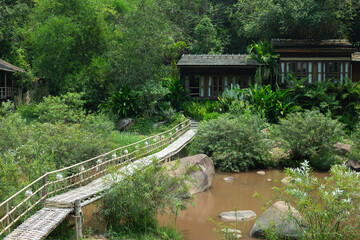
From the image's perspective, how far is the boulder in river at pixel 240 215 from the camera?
1169 cm

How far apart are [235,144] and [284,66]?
9.40m

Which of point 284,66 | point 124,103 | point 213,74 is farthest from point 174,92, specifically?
point 284,66

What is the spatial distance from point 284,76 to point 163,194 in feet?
57.8

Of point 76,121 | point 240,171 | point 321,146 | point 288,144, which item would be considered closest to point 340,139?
point 321,146

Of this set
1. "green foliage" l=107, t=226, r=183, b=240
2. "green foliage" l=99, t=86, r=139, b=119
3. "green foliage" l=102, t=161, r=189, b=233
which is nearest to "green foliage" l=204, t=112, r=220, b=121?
"green foliage" l=99, t=86, r=139, b=119

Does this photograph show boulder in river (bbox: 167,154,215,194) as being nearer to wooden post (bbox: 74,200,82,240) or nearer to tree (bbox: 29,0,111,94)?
wooden post (bbox: 74,200,82,240)

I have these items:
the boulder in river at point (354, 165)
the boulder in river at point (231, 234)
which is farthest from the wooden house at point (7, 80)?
the boulder in river at point (231, 234)

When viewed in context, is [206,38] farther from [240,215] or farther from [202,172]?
[240,215]

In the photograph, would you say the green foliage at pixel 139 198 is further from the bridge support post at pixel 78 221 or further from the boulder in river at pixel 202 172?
the boulder in river at pixel 202 172

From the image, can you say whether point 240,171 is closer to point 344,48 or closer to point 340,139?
point 340,139

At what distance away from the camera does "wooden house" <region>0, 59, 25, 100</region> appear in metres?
28.0

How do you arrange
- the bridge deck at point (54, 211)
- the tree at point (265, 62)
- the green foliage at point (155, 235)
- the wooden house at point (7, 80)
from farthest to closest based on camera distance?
1. the wooden house at point (7, 80)
2. the tree at point (265, 62)
3. the green foliage at point (155, 235)
4. the bridge deck at point (54, 211)

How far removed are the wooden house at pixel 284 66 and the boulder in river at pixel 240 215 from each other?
49.4ft

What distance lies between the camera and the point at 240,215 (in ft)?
39.0
